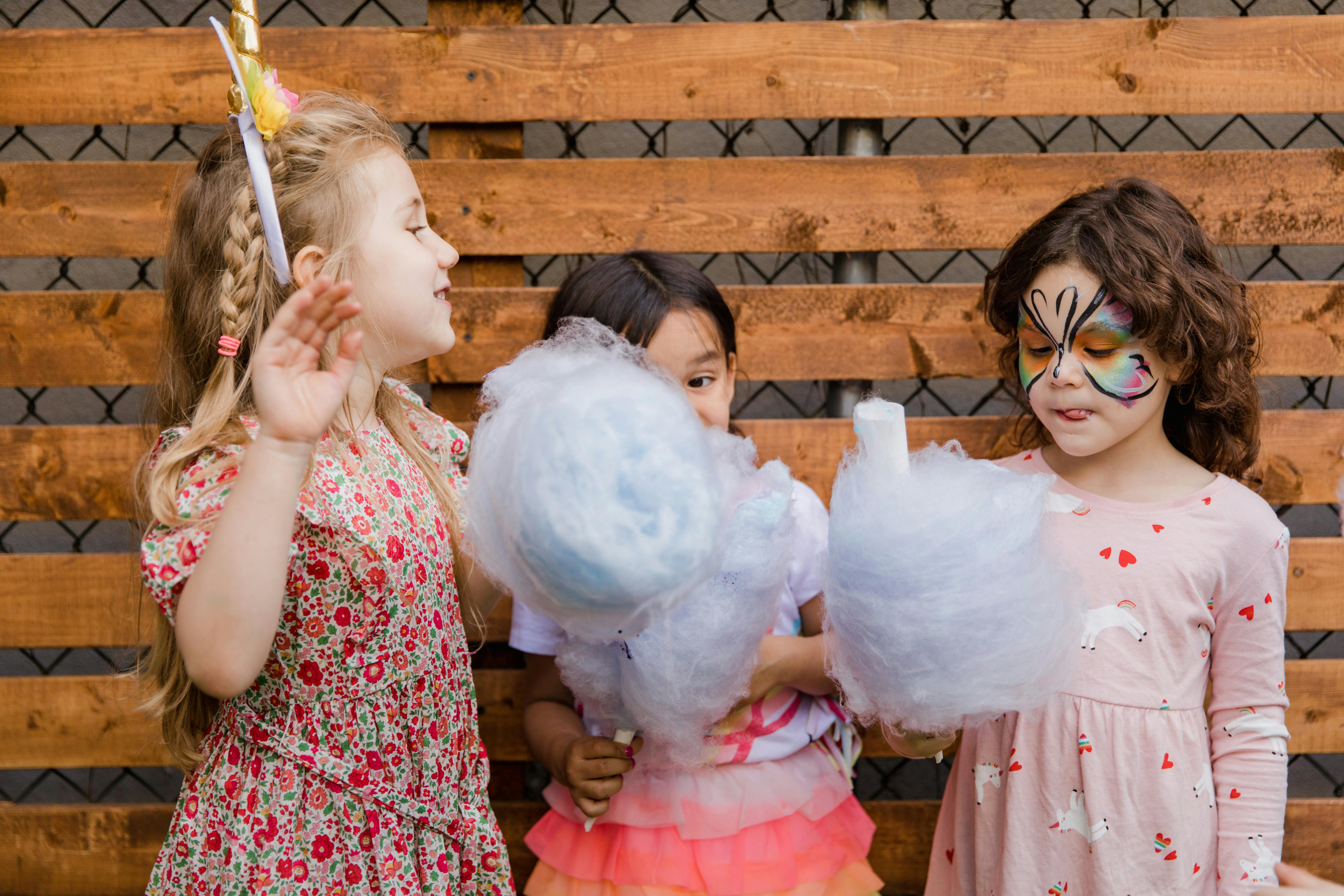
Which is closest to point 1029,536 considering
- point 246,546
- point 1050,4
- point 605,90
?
point 246,546

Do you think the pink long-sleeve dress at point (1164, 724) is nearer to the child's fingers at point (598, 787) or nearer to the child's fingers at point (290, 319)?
the child's fingers at point (598, 787)

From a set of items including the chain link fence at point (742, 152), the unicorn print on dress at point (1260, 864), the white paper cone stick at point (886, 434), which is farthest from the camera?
the chain link fence at point (742, 152)

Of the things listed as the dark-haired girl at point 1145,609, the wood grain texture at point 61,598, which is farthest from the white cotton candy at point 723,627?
the wood grain texture at point 61,598

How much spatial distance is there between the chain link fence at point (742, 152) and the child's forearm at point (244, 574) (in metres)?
1.46

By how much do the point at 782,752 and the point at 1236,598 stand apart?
0.81 meters

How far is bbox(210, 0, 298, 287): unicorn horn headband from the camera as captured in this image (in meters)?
1.25

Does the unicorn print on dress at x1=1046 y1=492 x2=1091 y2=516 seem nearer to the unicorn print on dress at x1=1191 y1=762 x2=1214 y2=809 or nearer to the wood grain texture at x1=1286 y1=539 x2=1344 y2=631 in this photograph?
the unicorn print on dress at x1=1191 y1=762 x2=1214 y2=809

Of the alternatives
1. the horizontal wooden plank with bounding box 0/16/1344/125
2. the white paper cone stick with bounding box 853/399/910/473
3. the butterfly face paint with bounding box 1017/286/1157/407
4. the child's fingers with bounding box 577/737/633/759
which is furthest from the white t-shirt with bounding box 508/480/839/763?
the horizontal wooden plank with bounding box 0/16/1344/125

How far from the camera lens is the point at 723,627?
1.32 meters

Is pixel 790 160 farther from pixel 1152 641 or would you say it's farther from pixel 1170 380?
pixel 1152 641

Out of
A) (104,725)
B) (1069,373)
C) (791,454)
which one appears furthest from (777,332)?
(104,725)

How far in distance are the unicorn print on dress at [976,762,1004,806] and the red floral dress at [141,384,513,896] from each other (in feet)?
3.03

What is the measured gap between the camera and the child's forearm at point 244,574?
45.7 inches

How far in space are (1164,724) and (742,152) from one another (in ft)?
6.22
